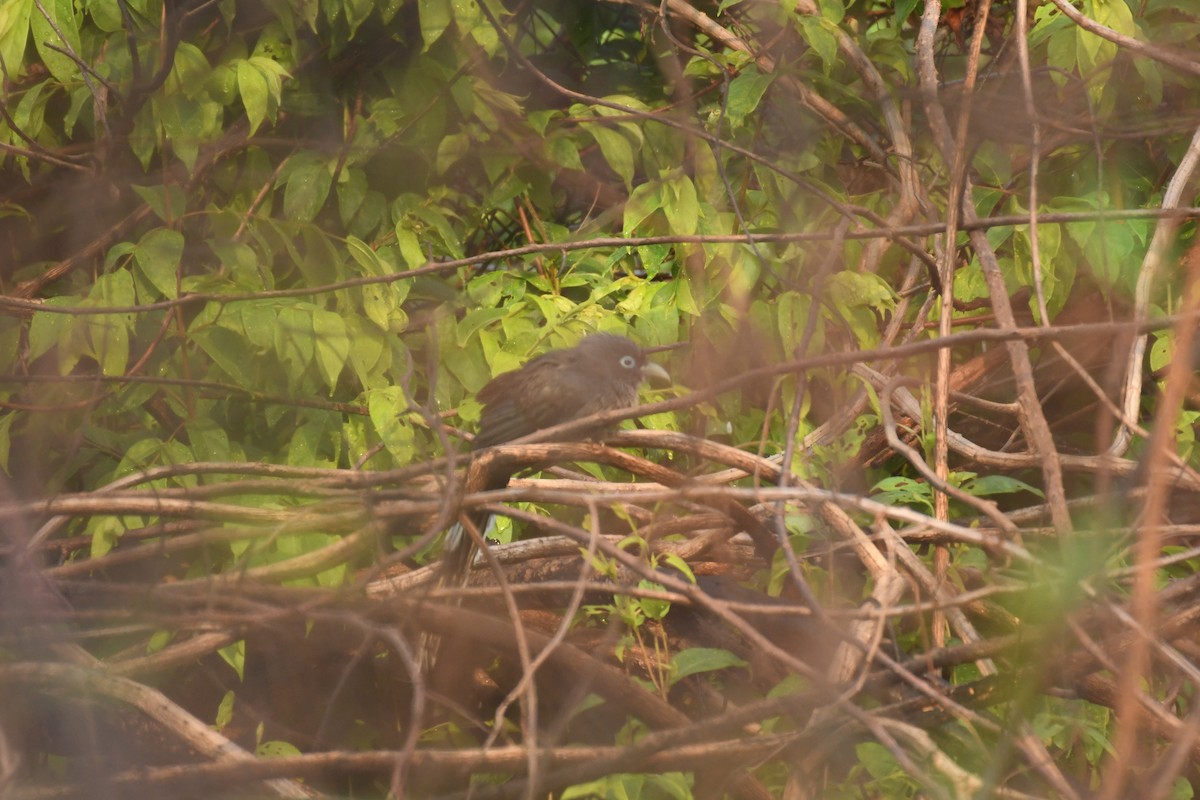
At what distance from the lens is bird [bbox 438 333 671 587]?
443cm

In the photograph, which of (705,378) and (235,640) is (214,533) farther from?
(705,378)

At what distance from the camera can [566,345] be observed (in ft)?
14.6

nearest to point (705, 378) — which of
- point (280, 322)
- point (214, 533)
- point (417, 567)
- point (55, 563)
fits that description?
point (417, 567)

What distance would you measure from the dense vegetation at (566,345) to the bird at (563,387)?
0.33 feet

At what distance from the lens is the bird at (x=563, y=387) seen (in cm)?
443

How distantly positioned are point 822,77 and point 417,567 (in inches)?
98.0

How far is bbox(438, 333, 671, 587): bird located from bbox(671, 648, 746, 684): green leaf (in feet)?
3.62

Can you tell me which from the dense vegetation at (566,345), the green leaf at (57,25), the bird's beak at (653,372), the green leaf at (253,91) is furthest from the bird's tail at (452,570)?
the green leaf at (57,25)

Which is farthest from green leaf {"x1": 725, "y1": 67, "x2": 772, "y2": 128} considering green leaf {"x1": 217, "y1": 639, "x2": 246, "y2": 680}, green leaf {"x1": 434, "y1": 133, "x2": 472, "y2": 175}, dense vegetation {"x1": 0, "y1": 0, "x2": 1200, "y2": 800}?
green leaf {"x1": 217, "y1": 639, "x2": 246, "y2": 680}

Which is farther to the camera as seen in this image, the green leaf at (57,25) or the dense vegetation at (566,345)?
the green leaf at (57,25)

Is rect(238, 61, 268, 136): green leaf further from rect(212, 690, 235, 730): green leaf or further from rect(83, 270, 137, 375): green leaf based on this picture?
rect(212, 690, 235, 730): green leaf

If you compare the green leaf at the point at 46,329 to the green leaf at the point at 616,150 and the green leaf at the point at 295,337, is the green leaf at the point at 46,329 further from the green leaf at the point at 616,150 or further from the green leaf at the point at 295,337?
the green leaf at the point at 616,150

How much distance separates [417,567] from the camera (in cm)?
405

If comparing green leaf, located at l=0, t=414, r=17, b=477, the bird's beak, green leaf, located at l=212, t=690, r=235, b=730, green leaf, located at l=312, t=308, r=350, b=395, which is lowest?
green leaf, located at l=212, t=690, r=235, b=730
